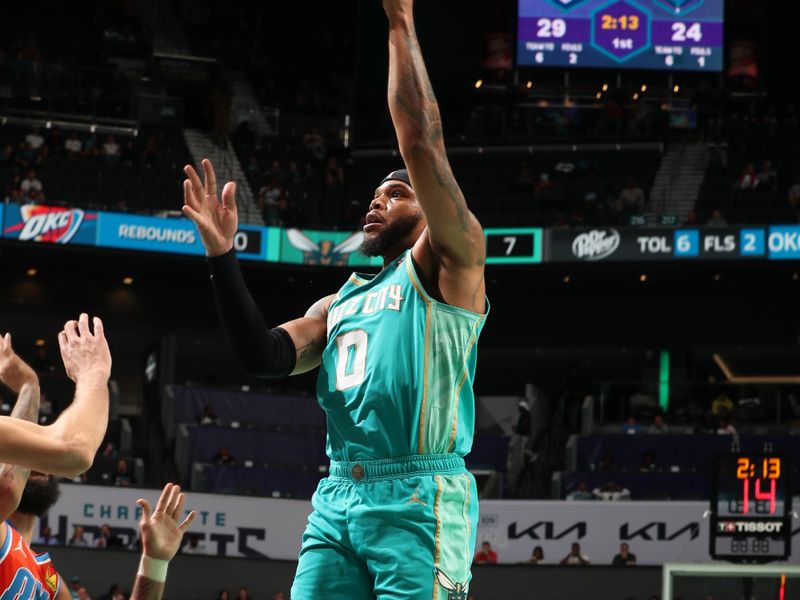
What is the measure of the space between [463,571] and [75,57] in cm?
2934

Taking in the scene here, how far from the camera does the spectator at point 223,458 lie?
77.2ft

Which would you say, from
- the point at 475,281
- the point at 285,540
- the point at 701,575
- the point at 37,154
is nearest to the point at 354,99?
the point at 37,154

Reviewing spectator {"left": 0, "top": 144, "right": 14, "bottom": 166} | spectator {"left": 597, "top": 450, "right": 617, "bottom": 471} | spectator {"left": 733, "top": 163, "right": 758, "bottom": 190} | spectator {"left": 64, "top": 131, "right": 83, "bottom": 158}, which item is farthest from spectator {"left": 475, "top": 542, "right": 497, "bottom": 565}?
spectator {"left": 0, "top": 144, "right": 14, "bottom": 166}

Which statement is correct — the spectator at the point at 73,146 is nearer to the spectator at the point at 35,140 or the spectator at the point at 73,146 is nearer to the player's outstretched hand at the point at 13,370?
the spectator at the point at 35,140

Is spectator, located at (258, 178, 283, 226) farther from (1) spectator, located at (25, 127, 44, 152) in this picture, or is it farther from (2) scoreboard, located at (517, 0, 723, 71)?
(2) scoreboard, located at (517, 0, 723, 71)

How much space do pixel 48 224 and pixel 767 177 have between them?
48.4ft

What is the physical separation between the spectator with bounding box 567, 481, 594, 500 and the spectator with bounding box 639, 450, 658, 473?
1.05 m

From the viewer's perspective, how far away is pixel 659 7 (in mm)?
29750

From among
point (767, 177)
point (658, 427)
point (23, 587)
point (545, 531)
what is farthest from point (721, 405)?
point (23, 587)

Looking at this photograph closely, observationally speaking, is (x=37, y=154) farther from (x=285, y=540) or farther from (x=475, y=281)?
(x=475, y=281)

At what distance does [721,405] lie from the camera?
24656 millimetres

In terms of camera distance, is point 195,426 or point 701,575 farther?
point 195,426

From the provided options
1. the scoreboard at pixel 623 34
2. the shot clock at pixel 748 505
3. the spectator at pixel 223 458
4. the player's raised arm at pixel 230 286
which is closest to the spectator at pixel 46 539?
the spectator at pixel 223 458

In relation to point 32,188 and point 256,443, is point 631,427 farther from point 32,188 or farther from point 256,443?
point 32,188
